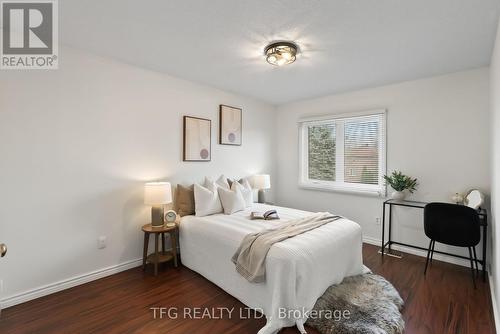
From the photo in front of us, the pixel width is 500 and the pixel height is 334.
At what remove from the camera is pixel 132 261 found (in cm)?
293

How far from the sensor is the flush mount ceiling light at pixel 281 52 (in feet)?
7.63

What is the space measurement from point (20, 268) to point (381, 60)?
4.16 meters

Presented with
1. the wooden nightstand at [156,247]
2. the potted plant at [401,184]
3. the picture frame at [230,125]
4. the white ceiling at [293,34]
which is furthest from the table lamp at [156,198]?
the potted plant at [401,184]

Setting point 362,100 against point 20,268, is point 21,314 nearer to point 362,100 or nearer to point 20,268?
point 20,268

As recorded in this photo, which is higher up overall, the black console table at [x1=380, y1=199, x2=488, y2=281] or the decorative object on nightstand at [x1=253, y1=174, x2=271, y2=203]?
the decorative object on nightstand at [x1=253, y1=174, x2=271, y2=203]

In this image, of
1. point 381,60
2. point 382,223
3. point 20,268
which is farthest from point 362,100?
point 20,268

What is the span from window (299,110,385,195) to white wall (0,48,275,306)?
2264 mm

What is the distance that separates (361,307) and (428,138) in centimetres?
245

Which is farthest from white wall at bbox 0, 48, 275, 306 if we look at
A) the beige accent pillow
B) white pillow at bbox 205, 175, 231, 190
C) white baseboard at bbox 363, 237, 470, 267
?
white baseboard at bbox 363, 237, 470, 267

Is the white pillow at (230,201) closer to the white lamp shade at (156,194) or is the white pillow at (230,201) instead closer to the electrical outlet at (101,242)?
the white lamp shade at (156,194)

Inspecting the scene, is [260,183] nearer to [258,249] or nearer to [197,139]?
[197,139]

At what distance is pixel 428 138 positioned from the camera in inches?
127

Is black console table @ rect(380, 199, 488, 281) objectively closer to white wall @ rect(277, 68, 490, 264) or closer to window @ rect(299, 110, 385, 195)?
white wall @ rect(277, 68, 490, 264)

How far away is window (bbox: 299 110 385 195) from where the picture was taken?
375cm
